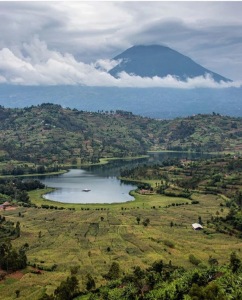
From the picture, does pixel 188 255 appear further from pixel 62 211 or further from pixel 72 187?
pixel 72 187

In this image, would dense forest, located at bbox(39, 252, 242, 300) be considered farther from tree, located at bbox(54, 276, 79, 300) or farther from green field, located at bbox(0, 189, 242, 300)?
green field, located at bbox(0, 189, 242, 300)

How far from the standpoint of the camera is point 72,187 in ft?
427

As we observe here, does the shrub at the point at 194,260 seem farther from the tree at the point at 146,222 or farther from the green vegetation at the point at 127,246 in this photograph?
the tree at the point at 146,222

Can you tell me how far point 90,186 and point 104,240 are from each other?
227 ft

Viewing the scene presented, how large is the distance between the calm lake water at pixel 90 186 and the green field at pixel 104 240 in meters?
15.6

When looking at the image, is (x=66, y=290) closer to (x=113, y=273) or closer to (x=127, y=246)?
(x=113, y=273)

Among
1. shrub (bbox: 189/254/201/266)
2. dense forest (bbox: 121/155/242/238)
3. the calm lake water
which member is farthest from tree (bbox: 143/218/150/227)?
the calm lake water

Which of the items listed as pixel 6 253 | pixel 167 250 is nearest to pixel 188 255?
pixel 167 250

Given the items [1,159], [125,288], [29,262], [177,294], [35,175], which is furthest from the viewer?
[1,159]

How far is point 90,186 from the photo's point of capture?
133 metres

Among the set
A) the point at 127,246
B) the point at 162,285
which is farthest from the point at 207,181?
the point at 162,285

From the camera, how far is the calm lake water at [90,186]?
11156 centimetres

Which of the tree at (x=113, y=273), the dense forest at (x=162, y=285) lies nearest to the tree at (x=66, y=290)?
the dense forest at (x=162, y=285)

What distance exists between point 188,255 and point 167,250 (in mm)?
3923
